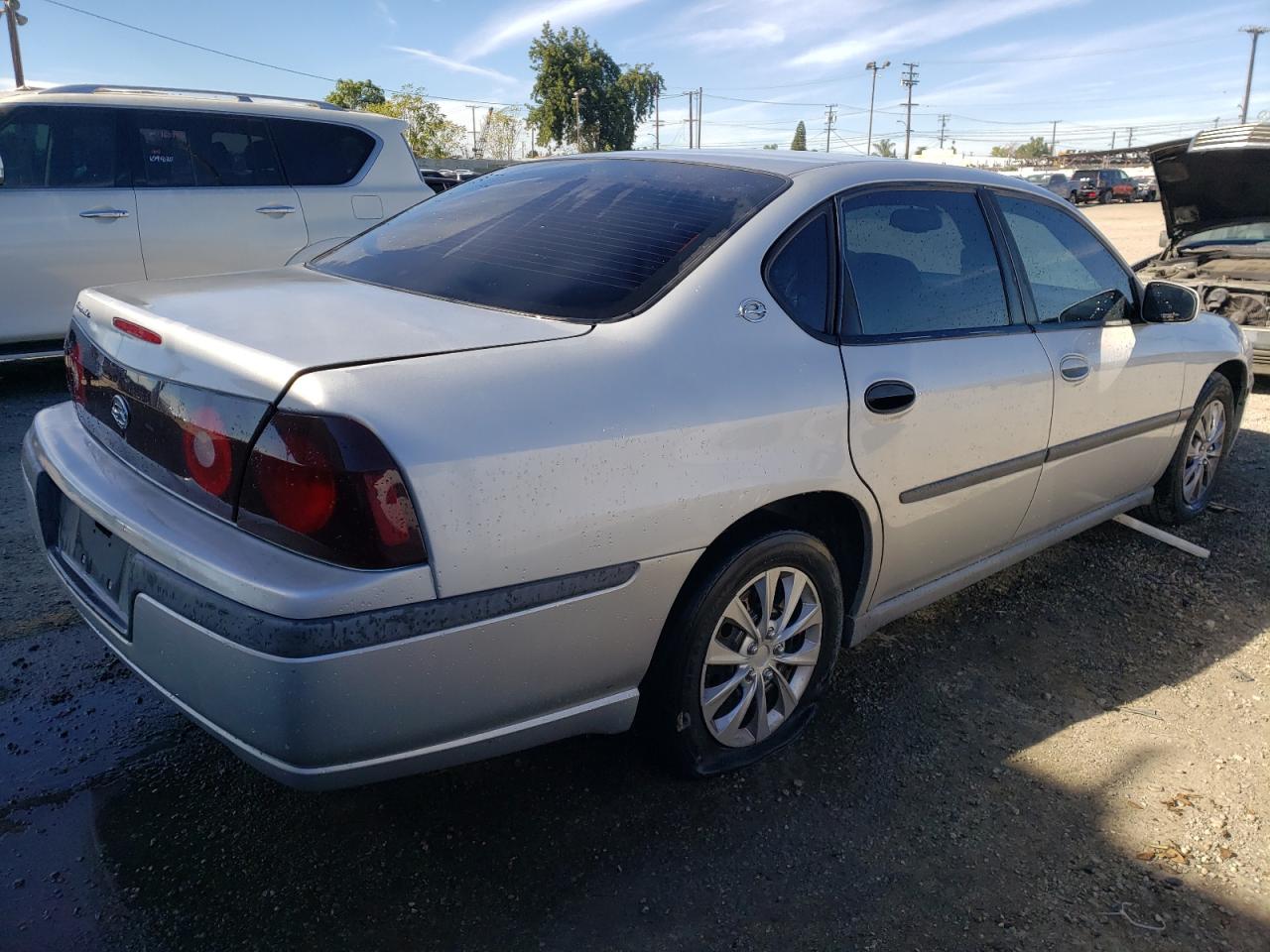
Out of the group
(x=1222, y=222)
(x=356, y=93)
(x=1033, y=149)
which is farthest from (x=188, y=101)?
(x=1033, y=149)

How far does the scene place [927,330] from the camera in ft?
9.01

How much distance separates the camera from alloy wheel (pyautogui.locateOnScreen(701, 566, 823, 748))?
236 cm

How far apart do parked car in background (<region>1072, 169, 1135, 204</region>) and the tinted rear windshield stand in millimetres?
49102

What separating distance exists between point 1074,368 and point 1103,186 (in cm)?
4977

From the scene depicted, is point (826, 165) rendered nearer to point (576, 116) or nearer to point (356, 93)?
point (356, 93)

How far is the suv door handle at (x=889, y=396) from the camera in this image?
2.48 metres

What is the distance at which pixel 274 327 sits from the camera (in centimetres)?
197

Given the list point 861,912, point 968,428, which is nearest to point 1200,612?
point 968,428

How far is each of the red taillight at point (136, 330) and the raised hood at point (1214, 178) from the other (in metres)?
6.39

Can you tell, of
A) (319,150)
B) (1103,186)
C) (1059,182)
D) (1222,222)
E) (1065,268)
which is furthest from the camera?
(1103,186)

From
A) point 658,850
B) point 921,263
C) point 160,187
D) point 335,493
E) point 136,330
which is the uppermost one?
point 160,187

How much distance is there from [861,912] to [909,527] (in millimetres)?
1082

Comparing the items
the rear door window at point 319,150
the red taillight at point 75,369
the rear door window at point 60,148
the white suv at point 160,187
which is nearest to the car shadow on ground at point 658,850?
the red taillight at point 75,369

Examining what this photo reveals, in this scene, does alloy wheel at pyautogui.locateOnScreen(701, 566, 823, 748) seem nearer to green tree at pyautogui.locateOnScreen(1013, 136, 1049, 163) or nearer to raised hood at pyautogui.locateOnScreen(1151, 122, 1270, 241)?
raised hood at pyautogui.locateOnScreen(1151, 122, 1270, 241)
